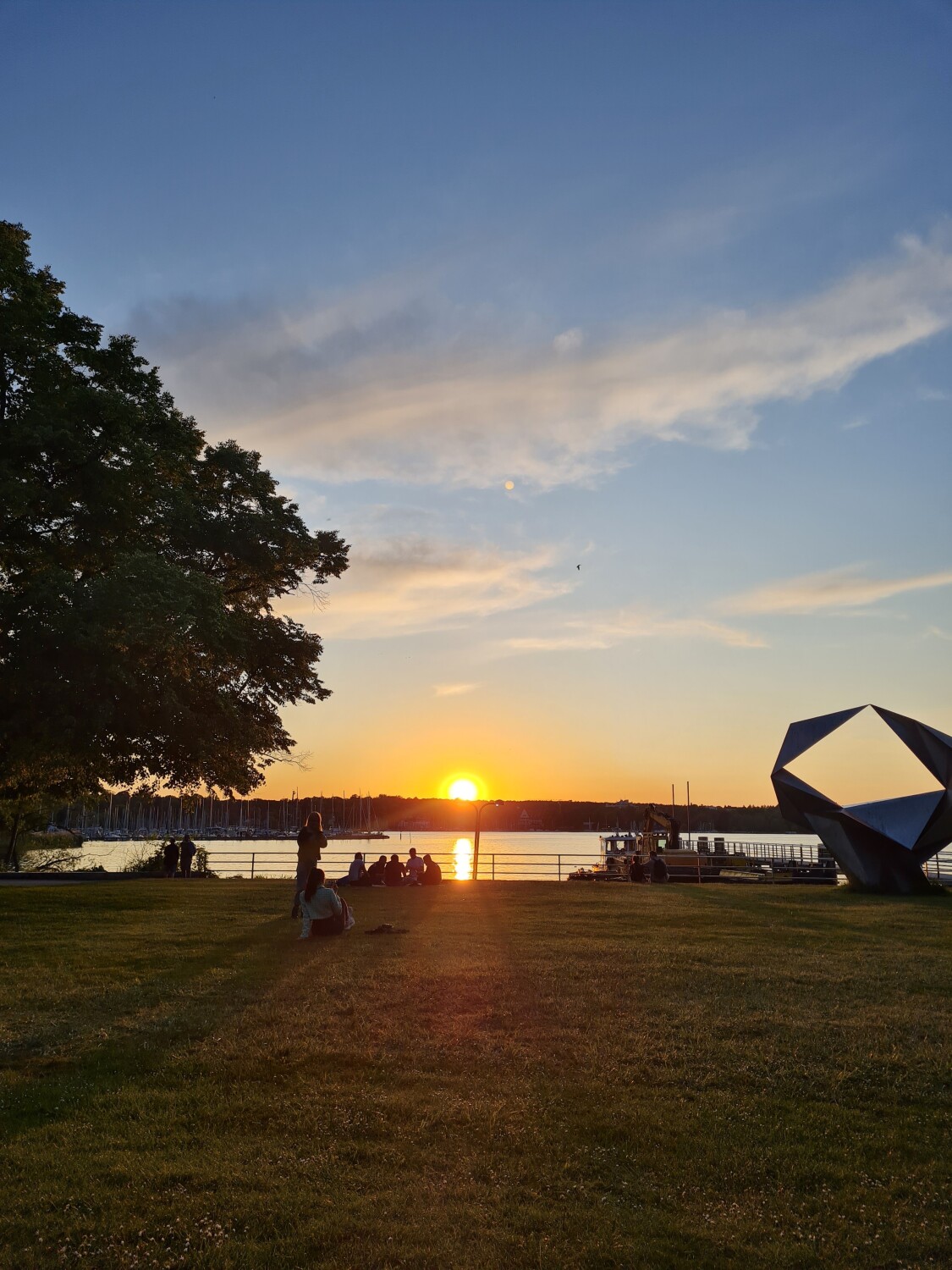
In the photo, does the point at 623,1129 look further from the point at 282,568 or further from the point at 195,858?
the point at 195,858

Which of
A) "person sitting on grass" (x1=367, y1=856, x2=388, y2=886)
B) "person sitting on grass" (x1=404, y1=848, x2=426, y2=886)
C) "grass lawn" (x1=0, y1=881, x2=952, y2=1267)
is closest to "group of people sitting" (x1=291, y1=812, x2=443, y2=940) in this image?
"grass lawn" (x1=0, y1=881, x2=952, y2=1267)

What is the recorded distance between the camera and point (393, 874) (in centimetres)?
2911

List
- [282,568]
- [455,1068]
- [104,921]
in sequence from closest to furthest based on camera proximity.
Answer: [455,1068], [104,921], [282,568]

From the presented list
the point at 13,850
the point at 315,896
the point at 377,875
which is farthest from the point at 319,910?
the point at 13,850

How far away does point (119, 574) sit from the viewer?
1889 cm

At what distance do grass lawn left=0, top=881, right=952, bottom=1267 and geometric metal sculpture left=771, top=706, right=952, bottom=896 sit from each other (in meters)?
17.5

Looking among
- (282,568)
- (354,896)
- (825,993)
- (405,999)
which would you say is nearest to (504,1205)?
(405,999)

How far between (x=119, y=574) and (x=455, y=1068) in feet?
46.4

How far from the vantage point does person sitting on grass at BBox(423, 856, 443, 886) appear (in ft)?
97.4

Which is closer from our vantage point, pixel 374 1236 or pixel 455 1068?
pixel 374 1236

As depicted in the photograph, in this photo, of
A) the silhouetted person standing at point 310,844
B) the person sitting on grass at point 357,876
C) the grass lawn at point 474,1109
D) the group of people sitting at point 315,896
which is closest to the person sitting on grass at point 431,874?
the person sitting on grass at point 357,876

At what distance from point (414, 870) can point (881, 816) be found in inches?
602

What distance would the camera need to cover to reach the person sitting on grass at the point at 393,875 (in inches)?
1145

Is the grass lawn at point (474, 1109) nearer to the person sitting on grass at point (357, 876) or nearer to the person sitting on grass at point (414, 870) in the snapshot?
the person sitting on grass at point (357, 876)
